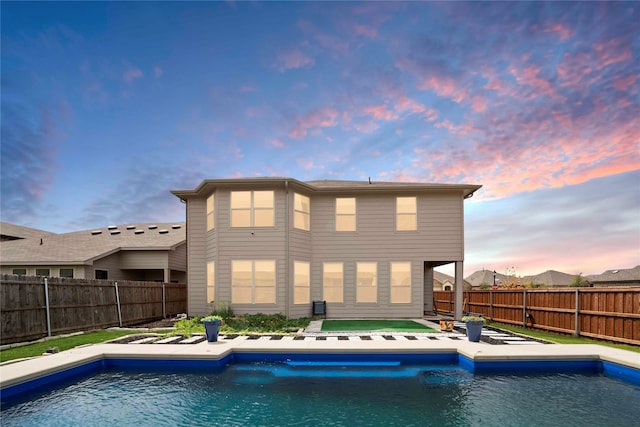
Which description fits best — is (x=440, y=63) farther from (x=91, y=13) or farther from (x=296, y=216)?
(x=91, y=13)

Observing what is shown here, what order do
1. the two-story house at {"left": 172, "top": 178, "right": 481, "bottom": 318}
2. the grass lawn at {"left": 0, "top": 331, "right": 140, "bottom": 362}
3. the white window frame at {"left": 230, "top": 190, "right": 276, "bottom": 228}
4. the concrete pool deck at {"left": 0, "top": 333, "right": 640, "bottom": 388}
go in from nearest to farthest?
the concrete pool deck at {"left": 0, "top": 333, "right": 640, "bottom": 388} < the grass lawn at {"left": 0, "top": 331, "right": 140, "bottom": 362} < the two-story house at {"left": 172, "top": 178, "right": 481, "bottom": 318} < the white window frame at {"left": 230, "top": 190, "right": 276, "bottom": 228}

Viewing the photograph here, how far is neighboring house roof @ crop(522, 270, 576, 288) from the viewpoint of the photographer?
31.8m

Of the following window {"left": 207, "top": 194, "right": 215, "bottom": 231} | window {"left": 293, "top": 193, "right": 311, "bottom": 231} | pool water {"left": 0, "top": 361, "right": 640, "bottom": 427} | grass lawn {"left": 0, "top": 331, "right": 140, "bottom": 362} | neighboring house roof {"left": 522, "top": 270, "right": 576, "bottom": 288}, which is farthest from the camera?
neighboring house roof {"left": 522, "top": 270, "right": 576, "bottom": 288}

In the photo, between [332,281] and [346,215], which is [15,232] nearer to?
[332,281]

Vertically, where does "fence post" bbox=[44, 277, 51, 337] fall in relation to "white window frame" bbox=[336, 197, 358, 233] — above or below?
below

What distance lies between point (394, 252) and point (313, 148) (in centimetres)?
672

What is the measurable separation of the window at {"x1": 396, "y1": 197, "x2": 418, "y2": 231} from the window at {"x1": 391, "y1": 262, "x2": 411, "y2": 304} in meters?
1.50

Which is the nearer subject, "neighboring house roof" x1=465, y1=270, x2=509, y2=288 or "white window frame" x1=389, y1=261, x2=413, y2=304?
"white window frame" x1=389, y1=261, x2=413, y2=304

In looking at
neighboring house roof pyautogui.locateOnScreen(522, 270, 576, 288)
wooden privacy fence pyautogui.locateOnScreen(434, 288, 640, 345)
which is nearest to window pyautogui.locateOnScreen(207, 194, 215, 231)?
wooden privacy fence pyautogui.locateOnScreen(434, 288, 640, 345)

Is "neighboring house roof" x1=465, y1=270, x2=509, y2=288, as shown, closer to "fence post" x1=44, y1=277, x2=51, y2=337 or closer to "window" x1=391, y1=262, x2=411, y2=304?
"window" x1=391, y1=262, x2=411, y2=304

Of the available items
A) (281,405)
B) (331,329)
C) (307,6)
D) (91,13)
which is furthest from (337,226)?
(91,13)

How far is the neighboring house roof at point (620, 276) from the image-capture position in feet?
97.0

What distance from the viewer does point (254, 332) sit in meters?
11.2

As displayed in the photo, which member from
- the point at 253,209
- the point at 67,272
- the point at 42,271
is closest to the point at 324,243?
the point at 253,209
